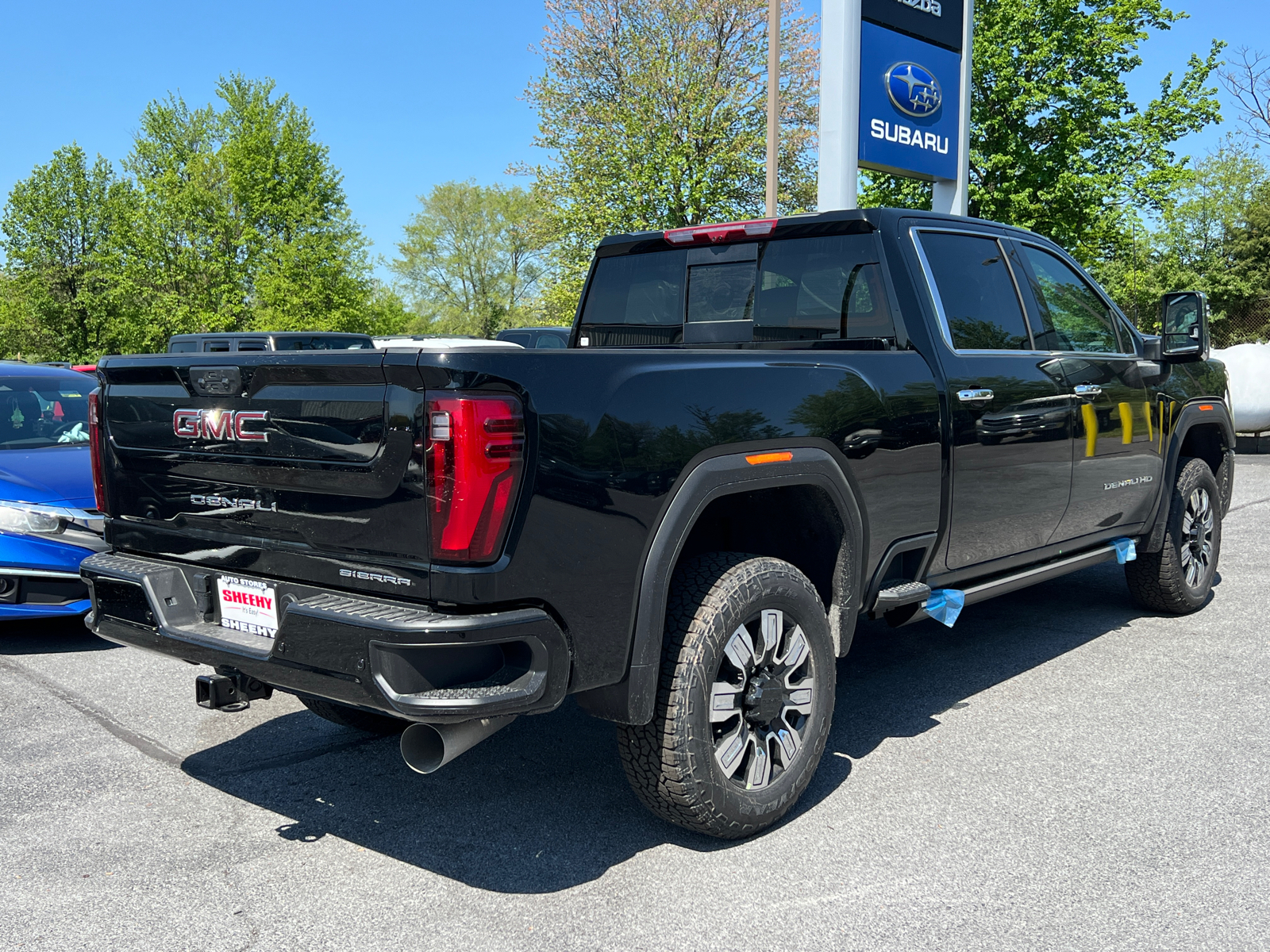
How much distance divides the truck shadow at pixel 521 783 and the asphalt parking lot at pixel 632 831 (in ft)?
0.04

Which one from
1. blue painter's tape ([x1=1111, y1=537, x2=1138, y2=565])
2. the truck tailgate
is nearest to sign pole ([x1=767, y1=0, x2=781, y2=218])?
blue painter's tape ([x1=1111, y1=537, x2=1138, y2=565])

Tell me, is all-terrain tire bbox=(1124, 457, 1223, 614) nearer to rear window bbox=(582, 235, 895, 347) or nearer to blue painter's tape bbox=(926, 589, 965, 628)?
blue painter's tape bbox=(926, 589, 965, 628)

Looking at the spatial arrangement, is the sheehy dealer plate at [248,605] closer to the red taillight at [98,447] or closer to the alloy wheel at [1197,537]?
the red taillight at [98,447]

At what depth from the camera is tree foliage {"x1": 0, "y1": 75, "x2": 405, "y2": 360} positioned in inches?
1324

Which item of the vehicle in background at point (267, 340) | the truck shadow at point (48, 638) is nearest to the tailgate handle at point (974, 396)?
the truck shadow at point (48, 638)

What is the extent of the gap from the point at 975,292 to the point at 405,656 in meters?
3.03

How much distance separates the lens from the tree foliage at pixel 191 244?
3362 centimetres

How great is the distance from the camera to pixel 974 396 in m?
4.16

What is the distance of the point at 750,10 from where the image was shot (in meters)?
25.1

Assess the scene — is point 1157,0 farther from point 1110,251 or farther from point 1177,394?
point 1177,394

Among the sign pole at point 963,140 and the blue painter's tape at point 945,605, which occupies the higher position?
the sign pole at point 963,140

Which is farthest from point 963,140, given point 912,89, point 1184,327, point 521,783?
point 521,783

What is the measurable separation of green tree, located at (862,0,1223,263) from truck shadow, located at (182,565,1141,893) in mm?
23667

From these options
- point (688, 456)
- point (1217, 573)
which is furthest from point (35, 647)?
point (1217, 573)
